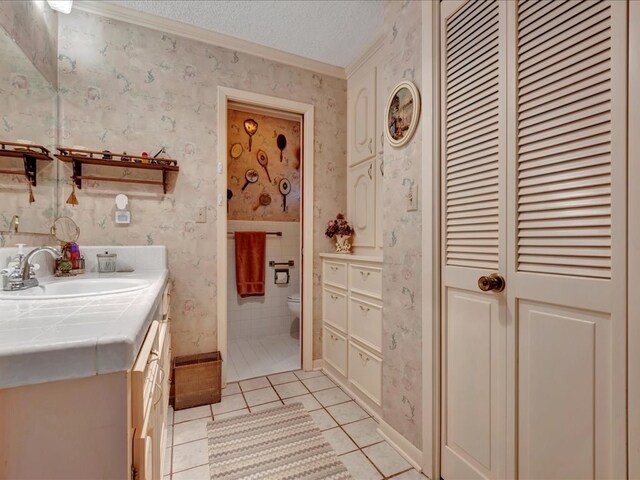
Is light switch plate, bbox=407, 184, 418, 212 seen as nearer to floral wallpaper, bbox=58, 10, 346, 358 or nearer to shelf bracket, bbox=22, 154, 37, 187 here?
floral wallpaper, bbox=58, 10, 346, 358

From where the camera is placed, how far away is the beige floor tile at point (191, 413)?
185 centimetres

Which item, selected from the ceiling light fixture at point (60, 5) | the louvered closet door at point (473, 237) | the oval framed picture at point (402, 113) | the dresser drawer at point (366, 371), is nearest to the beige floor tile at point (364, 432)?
the dresser drawer at point (366, 371)

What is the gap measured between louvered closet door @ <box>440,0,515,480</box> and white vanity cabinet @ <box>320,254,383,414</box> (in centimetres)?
56

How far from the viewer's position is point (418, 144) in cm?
145

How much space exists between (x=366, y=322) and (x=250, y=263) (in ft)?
5.99

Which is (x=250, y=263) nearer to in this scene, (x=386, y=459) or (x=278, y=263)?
(x=278, y=263)

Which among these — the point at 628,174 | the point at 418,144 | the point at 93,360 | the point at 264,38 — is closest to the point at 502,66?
the point at 418,144

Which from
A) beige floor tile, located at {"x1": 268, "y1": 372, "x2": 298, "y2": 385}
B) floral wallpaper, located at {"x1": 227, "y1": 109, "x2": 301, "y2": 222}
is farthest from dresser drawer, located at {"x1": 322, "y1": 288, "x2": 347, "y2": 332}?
floral wallpaper, located at {"x1": 227, "y1": 109, "x2": 301, "y2": 222}

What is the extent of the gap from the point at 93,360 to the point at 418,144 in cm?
141

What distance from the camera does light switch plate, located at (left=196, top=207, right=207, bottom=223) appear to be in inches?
84.2

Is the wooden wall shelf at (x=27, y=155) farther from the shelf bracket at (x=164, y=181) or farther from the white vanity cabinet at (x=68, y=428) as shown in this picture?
the white vanity cabinet at (x=68, y=428)

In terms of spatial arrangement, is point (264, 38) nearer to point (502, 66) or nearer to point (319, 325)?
point (502, 66)

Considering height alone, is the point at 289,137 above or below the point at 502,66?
above

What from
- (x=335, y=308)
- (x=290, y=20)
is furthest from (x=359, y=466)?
(x=290, y=20)
